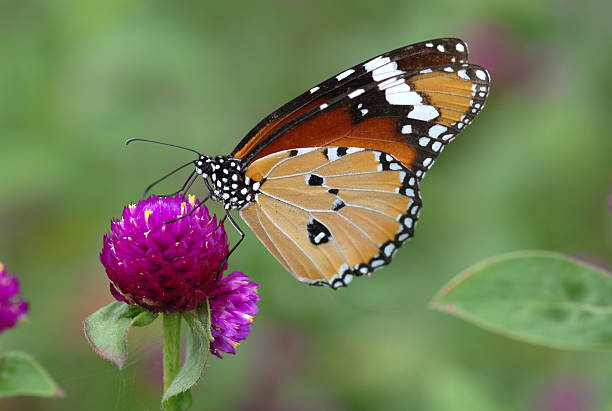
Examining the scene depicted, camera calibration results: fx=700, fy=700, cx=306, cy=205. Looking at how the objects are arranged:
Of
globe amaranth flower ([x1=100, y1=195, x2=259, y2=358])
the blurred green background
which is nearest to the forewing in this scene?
globe amaranth flower ([x1=100, y1=195, x2=259, y2=358])

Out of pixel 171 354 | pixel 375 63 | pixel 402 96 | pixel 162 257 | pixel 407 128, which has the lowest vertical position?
pixel 171 354

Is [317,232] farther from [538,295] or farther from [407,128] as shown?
[538,295]

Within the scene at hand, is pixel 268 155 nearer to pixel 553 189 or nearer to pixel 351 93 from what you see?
pixel 351 93

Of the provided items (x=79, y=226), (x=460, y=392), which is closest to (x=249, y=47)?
(x=79, y=226)

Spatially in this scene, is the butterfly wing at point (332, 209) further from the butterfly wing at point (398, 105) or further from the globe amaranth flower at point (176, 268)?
the globe amaranth flower at point (176, 268)

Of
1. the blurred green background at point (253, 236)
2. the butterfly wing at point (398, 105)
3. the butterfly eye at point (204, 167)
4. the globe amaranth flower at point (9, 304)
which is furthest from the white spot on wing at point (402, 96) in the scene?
the blurred green background at point (253, 236)

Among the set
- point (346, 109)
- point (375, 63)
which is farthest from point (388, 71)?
point (346, 109)
